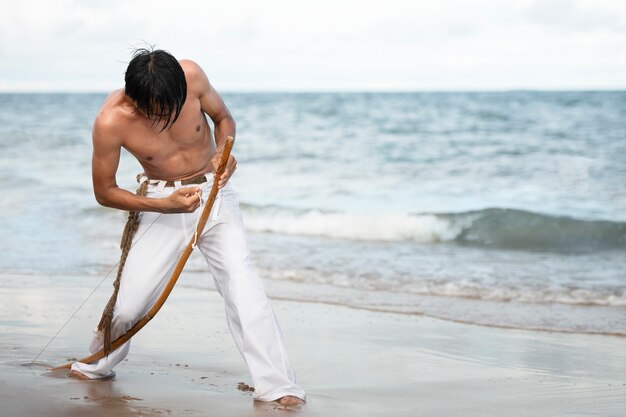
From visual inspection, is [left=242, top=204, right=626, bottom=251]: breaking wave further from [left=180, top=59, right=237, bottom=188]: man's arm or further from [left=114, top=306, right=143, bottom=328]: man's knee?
[left=114, top=306, right=143, bottom=328]: man's knee

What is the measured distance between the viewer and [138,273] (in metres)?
4.11

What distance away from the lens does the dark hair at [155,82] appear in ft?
12.2

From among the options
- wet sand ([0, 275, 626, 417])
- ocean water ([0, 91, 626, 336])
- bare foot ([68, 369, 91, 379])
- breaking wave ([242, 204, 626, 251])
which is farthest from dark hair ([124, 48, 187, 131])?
breaking wave ([242, 204, 626, 251])

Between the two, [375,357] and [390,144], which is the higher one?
[390,144]

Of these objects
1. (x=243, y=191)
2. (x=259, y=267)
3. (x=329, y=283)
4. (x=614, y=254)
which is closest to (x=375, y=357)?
(x=329, y=283)

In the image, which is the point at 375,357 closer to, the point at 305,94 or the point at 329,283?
the point at 329,283

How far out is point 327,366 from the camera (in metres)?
5.09

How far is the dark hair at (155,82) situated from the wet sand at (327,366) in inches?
51.1

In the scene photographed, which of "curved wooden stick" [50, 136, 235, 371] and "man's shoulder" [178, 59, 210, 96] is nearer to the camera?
"curved wooden stick" [50, 136, 235, 371]

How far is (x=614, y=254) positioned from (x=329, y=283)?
3.79m

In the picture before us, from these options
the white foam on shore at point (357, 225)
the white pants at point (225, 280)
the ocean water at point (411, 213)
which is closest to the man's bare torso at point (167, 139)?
the white pants at point (225, 280)

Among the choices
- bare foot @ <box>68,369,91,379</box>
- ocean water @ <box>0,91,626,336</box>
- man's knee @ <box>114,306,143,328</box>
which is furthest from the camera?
ocean water @ <box>0,91,626,336</box>

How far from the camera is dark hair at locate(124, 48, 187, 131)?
3.73m

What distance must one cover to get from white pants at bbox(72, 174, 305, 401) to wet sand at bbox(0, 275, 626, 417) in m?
0.17
